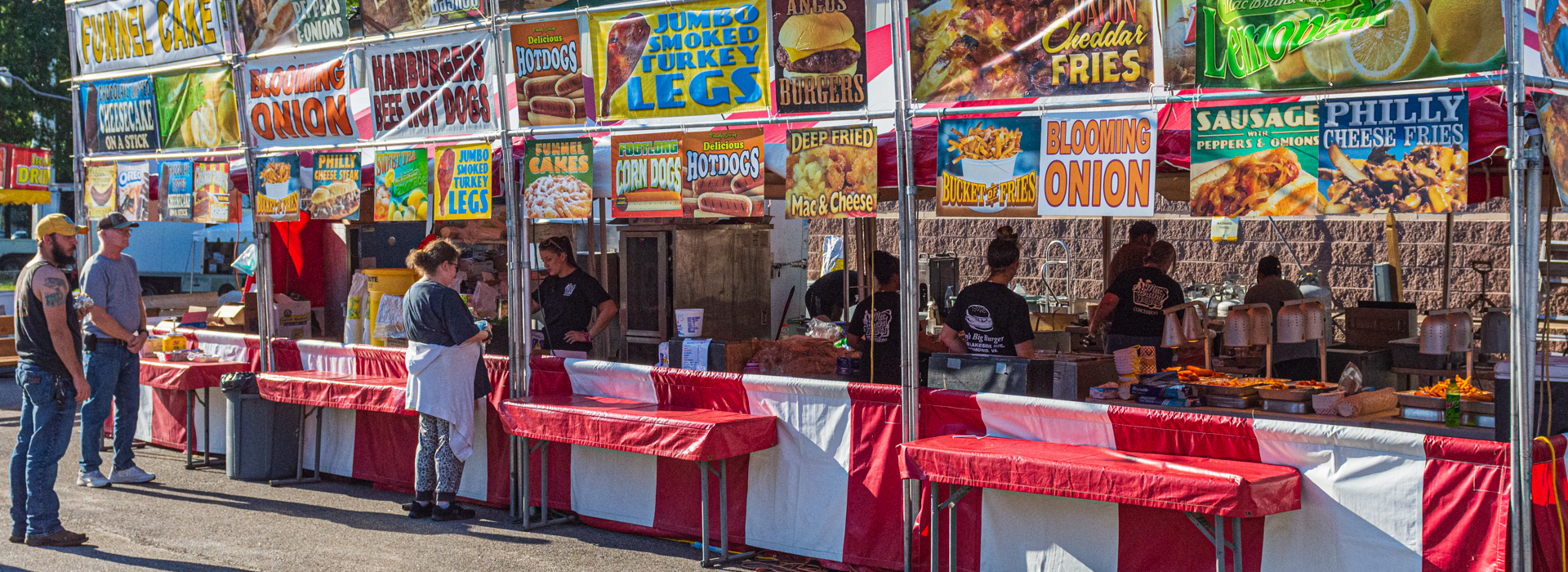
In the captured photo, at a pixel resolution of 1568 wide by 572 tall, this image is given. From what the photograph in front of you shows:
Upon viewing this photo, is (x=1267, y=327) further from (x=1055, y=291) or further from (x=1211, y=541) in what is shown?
(x=1055, y=291)

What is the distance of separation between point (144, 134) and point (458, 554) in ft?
17.0

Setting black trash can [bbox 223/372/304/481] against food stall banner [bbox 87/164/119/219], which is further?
food stall banner [bbox 87/164/119/219]

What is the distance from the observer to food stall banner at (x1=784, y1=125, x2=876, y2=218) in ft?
20.2

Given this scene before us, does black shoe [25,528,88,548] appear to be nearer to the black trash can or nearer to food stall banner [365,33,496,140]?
the black trash can

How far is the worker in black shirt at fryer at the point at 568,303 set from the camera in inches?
332

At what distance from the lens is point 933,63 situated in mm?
6035

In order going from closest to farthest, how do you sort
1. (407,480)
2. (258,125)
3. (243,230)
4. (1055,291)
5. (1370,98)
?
(1370,98) < (407,480) < (258,125) < (1055,291) < (243,230)

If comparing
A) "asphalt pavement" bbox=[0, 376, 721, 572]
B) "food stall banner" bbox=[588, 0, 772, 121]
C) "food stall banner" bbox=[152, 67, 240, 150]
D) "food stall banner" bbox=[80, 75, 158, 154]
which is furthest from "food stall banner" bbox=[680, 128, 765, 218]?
"food stall banner" bbox=[80, 75, 158, 154]

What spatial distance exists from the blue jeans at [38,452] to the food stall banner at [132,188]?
9.23 ft

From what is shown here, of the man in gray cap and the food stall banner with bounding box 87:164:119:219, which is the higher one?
the food stall banner with bounding box 87:164:119:219

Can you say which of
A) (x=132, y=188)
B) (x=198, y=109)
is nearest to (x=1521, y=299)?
(x=198, y=109)

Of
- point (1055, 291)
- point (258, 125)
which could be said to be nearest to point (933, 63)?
point (258, 125)

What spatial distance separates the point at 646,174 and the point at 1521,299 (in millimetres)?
4285

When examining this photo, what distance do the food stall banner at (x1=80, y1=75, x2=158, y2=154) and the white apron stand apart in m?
3.95
